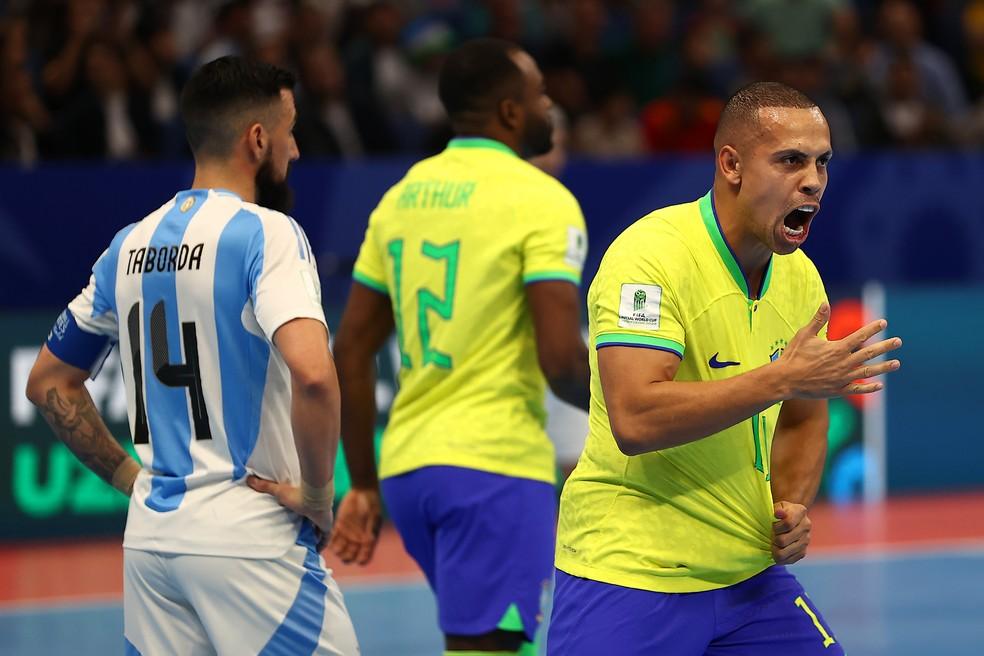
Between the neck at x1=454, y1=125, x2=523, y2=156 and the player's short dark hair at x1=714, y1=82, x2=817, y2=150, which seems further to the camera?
the neck at x1=454, y1=125, x2=523, y2=156

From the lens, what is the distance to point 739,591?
12.8 feet

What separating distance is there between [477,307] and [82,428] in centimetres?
130

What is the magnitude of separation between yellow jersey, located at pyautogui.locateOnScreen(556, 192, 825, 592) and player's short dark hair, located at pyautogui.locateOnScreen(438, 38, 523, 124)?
137 centimetres

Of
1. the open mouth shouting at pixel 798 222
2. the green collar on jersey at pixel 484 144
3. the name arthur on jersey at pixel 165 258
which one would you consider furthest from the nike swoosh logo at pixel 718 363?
the green collar on jersey at pixel 484 144

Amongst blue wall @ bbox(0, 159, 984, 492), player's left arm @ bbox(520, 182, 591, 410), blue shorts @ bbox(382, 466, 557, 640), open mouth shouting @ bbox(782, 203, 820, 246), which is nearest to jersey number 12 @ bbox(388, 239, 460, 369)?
player's left arm @ bbox(520, 182, 591, 410)

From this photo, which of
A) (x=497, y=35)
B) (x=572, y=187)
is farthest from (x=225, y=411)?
(x=497, y=35)

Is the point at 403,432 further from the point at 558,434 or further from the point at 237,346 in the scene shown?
the point at 558,434

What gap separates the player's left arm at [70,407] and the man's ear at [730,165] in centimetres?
168

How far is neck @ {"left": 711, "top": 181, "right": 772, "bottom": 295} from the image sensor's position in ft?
12.6

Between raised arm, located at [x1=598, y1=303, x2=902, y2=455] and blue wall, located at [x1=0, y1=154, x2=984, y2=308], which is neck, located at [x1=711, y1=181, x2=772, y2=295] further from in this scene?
blue wall, located at [x1=0, y1=154, x2=984, y2=308]

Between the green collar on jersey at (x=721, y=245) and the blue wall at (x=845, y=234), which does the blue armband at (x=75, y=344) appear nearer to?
the green collar on jersey at (x=721, y=245)

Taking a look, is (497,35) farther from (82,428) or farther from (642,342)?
(642,342)

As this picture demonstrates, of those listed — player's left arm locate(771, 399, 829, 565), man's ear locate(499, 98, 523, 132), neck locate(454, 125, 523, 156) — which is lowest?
player's left arm locate(771, 399, 829, 565)

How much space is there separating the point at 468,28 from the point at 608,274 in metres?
9.96
